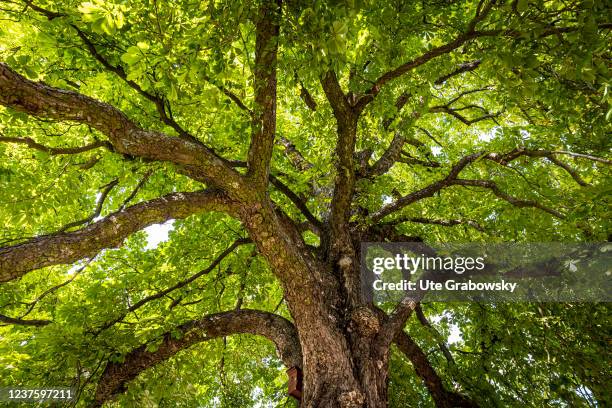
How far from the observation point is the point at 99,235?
10.5ft

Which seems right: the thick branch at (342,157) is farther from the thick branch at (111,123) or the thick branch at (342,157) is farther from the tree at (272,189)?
the thick branch at (111,123)

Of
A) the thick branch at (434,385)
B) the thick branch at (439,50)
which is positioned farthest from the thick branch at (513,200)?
the thick branch at (434,385)

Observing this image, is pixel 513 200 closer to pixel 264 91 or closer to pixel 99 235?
pixel 264 91

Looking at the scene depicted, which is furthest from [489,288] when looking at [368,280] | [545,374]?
[368,280]

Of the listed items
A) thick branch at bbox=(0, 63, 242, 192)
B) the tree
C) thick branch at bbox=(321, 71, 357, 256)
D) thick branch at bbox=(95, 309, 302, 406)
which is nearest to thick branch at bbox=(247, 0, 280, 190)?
the tree

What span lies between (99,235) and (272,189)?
2.78m

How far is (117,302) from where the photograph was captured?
17.2 feet

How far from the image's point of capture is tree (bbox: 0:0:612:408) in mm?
3020

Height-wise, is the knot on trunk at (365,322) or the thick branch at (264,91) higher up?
the thick branch at (264,91)

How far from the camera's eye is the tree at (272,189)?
3020mm

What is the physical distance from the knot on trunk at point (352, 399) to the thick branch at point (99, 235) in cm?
205

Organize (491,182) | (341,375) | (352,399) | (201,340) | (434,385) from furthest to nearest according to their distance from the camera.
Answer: (434,385)
(491,182)
(201,340)
(341,375)
(352,399)

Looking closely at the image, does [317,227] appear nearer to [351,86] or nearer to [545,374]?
[351,86]

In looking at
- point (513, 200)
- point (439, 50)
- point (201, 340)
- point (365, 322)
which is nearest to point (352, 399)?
point (365, 322)
